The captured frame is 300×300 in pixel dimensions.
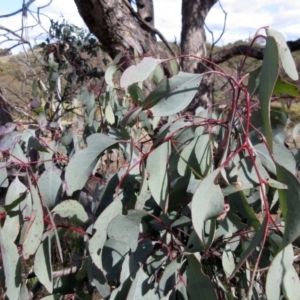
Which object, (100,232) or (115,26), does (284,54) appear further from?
(115,26)

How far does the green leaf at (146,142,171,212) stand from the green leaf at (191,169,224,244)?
176 mm

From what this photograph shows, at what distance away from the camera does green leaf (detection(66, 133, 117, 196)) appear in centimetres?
98

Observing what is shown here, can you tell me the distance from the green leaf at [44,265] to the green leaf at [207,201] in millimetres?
371

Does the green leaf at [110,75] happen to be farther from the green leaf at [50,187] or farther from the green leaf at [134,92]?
the green leaf at [50,187]

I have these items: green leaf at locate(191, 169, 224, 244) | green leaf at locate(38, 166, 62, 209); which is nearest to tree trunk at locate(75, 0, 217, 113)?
green leaf at locate(38, 166, 62, 209)

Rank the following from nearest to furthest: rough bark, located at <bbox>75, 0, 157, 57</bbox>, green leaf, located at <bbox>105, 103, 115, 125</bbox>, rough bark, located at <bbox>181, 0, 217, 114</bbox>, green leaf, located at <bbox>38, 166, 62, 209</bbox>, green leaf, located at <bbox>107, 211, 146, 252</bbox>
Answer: green leaf, located at <bbox>107, 211, 146, 252</bbox>, green leaf, located at <bbox>38, 166, 62, 209</bbox>, green leaf, located at <bbox>105, 103, 115, 125</bbox>, rough bark, located at <bbox>75, 0, 157, 57</bbox>, rough bark, located at <bbox>181, 0, 217, 114</bbox>

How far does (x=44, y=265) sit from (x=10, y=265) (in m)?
0.07

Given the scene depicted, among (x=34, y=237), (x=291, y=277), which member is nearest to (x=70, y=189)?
(x=34, y=237)

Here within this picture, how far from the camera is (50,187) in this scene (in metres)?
1.11

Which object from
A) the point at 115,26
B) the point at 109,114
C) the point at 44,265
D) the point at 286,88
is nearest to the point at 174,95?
the point at 286,88

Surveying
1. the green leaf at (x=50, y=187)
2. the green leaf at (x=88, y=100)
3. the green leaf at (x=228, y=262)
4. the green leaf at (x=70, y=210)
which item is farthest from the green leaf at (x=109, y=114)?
the green leaf at (x=228, y=262)

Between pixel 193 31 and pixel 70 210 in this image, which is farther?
pixel 193 31

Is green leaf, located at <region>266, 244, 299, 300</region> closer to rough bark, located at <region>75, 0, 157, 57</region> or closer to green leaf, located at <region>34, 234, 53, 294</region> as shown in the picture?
green leaf, located at <region>34, 234, 53, 294</region>

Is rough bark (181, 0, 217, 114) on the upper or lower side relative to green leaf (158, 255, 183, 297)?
upper
